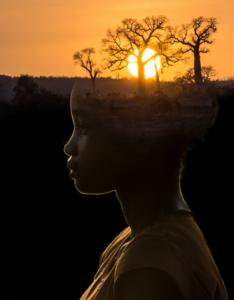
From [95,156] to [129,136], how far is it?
0.37ft

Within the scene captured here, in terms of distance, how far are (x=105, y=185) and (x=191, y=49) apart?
1105cm

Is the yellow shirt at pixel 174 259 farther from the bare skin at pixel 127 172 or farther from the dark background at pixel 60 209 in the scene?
the dark background at pixel 60 209

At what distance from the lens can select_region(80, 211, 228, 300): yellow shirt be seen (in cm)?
194

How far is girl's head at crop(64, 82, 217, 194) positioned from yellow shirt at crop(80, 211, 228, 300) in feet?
0.49

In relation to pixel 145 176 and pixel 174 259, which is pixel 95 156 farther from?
pixel 174 259

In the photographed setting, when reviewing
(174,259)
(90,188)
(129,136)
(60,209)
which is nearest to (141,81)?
(129,136)

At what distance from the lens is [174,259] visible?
1951 mm

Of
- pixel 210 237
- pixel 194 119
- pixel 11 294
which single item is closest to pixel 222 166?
pixel 210 237

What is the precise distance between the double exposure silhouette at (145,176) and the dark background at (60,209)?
7097mm

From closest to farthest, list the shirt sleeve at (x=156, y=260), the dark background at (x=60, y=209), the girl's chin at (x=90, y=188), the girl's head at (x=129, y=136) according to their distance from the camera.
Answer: the shirt sleeve at (x=156, y=260), the girl's head at (x=129, y=136), the girl's chin at (x=90, y=188), the dark background at (x=60, y=209)

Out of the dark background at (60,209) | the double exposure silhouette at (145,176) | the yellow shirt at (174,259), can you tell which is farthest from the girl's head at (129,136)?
the dark background at (60,209)

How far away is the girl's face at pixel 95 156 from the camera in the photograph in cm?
210

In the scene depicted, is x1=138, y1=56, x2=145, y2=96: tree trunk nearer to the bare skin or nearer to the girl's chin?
the bare skin

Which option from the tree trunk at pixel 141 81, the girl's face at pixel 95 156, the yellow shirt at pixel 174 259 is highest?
the tree trunk at pixel 141 81
